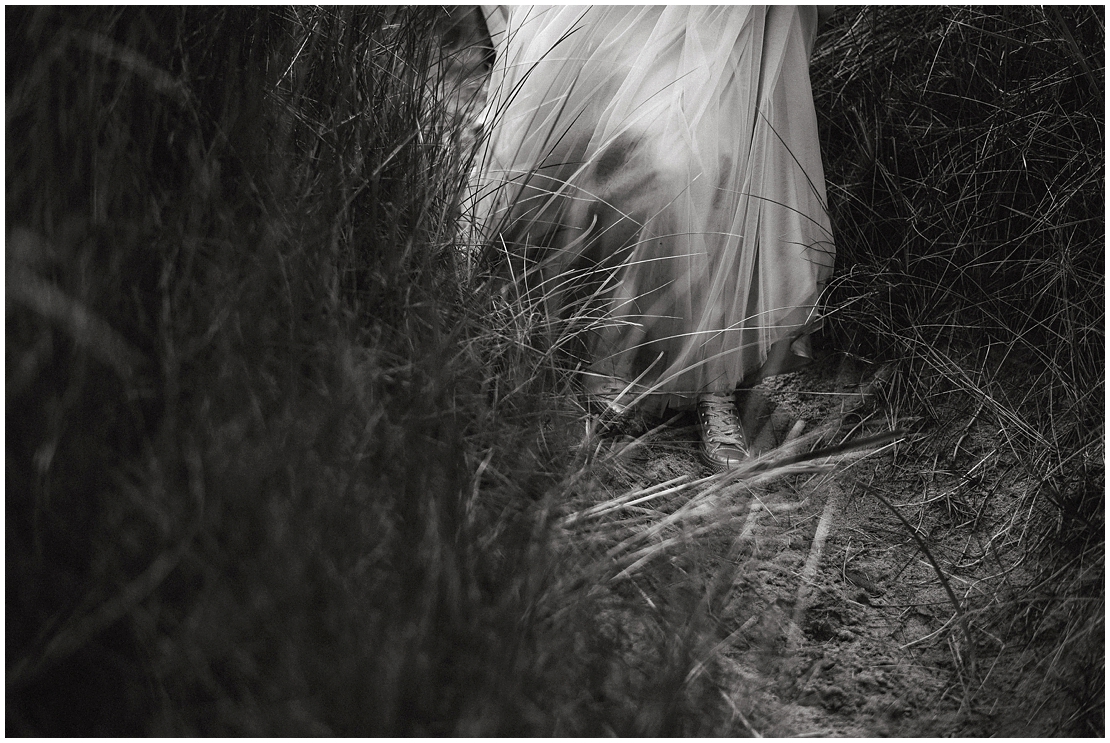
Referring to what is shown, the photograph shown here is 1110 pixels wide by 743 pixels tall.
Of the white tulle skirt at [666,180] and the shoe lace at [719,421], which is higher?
the white tulle skirt at [666,180]

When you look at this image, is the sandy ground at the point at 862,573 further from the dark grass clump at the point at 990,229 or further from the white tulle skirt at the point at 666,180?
the white tulle skirt at the point at 666,180

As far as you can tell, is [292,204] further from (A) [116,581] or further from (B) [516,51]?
(B) [516,51]

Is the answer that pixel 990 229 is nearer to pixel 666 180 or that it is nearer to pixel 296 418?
pixel 666 180

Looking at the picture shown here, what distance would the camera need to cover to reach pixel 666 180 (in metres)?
1.36

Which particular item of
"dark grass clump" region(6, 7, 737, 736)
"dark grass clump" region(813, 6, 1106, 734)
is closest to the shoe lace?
"dark grass clump" region(813, 6, 1106, 734)

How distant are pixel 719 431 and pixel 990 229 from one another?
647mm

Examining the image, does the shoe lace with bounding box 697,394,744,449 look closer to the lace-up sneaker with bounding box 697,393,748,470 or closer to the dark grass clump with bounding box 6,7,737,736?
the lace-up sneaker with bounding box 697,393,748,470

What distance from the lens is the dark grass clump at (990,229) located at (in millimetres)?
1332

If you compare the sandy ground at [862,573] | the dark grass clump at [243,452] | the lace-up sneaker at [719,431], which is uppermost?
the dark grass clump at [243,452]

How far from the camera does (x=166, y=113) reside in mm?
928

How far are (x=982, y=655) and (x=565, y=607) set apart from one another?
2.14 ft

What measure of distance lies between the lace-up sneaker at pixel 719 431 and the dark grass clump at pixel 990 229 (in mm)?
316

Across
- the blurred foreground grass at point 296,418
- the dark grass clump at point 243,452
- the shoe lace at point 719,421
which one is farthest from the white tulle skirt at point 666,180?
the dark grass clump at point 243,452

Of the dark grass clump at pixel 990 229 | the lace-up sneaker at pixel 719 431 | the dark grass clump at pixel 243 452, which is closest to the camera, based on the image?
the dark grass clump at pixel 243 452
